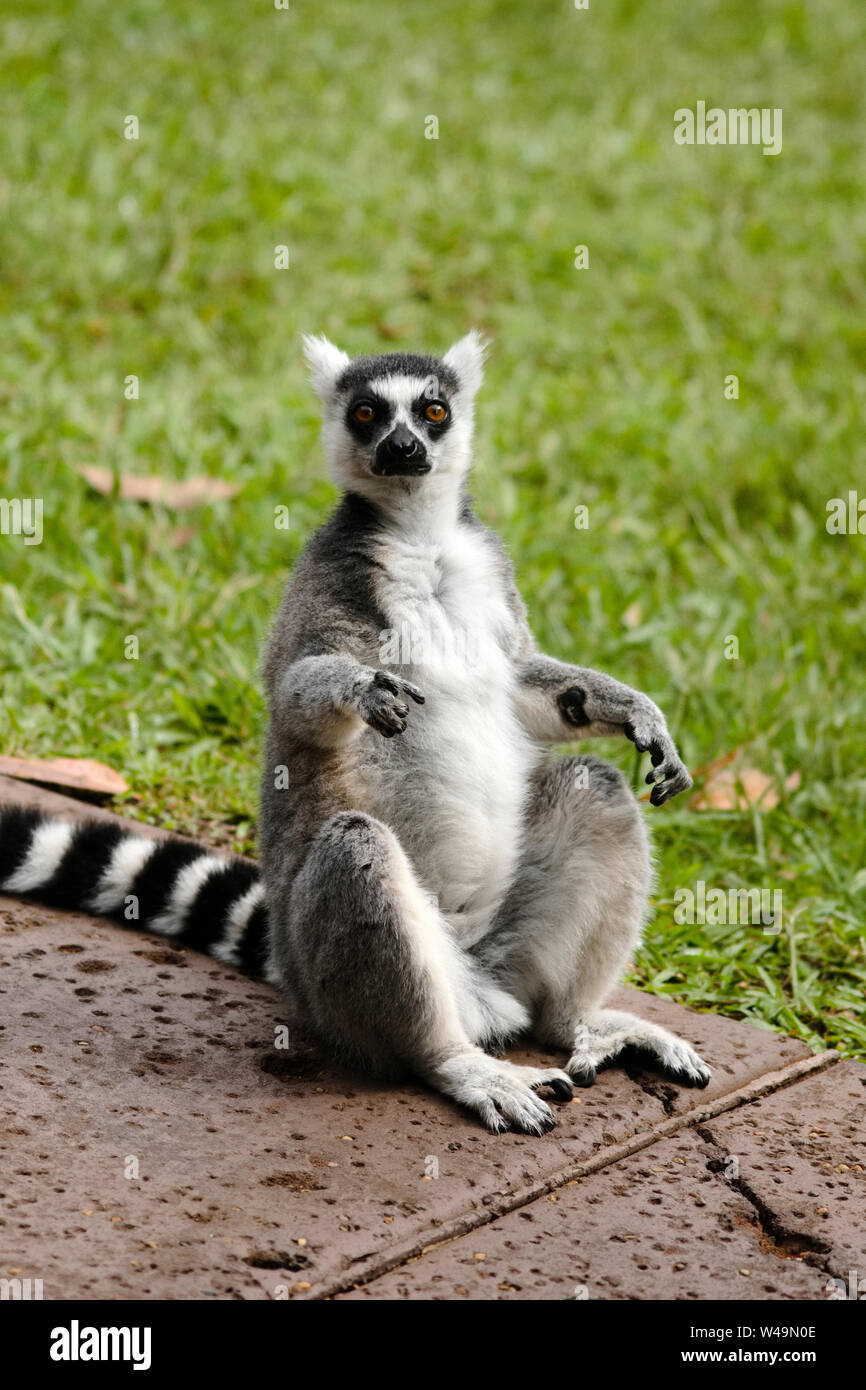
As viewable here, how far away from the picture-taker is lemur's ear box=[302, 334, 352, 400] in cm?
385

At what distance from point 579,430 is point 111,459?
222 centimetres

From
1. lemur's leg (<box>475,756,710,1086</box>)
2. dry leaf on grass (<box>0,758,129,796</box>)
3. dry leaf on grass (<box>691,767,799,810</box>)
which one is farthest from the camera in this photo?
dry leaf on grass (<box>691,767,799,810</box>)

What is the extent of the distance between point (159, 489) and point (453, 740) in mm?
3108

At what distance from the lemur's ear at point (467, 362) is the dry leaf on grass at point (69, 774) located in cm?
157

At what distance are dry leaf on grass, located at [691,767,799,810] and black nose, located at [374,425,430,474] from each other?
1.86 meters

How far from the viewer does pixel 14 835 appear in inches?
150

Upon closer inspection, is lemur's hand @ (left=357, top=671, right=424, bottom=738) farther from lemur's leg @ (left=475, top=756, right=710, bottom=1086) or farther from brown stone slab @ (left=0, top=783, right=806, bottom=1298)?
brown stone slab @ (left=0, top=783, right=806, bottom=1298)

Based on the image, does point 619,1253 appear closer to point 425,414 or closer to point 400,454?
point 400,454

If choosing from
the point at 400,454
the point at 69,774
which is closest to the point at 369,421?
the point at 400,454

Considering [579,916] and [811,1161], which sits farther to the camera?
[579,916]

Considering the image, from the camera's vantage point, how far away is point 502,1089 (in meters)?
3.08

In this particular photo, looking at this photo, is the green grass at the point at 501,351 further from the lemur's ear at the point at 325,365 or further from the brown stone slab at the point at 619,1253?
the lemur's ear at the point at 325,365

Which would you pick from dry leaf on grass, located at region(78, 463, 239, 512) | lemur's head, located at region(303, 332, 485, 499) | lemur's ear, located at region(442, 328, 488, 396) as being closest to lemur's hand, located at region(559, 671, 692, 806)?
lemur's head, located at region(303, 332, 485, 499)

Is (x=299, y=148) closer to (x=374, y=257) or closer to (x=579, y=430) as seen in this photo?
(x=374, y=257)
